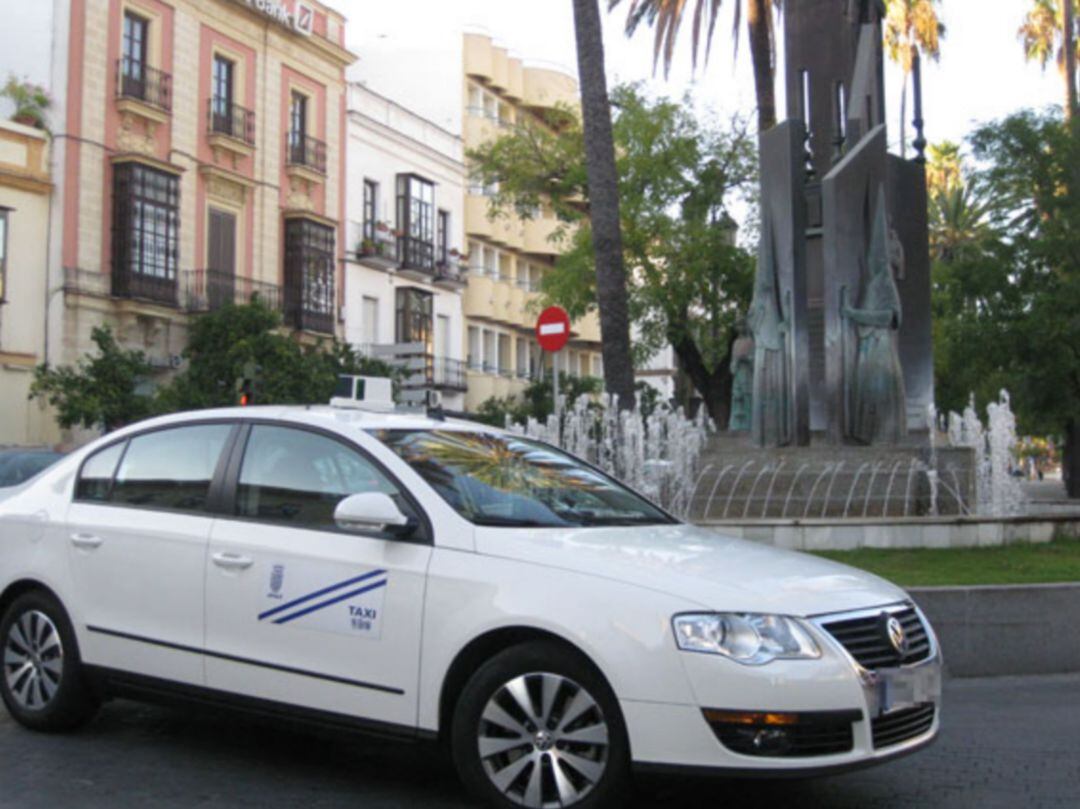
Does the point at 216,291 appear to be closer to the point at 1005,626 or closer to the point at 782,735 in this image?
the point at 1005,626

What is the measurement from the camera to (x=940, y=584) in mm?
9070

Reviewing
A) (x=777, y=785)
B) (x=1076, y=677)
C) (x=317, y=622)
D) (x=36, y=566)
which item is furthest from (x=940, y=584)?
(x=36, y=566)

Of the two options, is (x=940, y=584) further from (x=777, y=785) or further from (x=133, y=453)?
(x=133, y=453)

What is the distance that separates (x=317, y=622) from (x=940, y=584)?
17.0 ft

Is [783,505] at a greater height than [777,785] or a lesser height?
greater

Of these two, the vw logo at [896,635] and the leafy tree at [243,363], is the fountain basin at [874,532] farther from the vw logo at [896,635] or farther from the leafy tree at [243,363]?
the leafy tree at [243,363]

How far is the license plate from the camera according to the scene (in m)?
4.83

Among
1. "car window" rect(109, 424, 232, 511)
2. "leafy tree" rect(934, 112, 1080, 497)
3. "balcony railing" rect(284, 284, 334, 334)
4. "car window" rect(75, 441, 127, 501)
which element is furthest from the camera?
"balcony railing" rect(284, 284, 334, 334)

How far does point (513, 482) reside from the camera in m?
5.80

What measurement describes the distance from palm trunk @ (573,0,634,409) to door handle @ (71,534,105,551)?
1150 cm

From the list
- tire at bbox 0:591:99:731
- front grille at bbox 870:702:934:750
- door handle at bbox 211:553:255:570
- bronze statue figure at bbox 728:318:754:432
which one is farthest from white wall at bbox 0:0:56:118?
front grille at bbox 870:702:934:750

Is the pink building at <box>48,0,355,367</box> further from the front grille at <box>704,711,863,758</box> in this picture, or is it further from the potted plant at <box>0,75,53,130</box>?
the front grille at <box>704,711,863,758</box>

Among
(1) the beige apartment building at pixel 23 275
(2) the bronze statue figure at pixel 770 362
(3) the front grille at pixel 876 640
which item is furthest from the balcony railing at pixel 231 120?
(3) the front grille at pixel 876 640

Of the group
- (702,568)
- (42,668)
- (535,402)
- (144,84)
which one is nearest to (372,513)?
(702,568)
